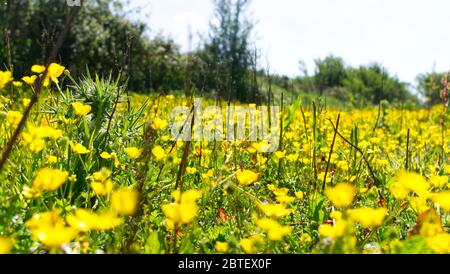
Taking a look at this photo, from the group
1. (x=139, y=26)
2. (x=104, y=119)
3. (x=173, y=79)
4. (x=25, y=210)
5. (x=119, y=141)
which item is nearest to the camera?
(x=25, y=210)

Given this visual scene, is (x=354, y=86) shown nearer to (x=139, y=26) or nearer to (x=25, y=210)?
(x=139, y=26)

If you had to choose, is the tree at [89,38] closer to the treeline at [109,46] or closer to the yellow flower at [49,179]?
the treeline at [109,46]

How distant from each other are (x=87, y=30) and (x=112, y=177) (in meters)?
12.0

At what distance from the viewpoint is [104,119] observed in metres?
2.60

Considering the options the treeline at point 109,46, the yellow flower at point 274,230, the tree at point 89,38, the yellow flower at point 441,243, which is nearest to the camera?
the yellow flower at point 441,243

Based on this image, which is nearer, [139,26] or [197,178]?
[197,178]

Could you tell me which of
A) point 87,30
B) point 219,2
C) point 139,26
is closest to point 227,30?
point 219,2

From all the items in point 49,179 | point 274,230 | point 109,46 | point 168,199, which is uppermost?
point 109,46

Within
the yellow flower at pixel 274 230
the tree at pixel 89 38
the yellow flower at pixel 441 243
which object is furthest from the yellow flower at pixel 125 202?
the tree at pixel 89 38

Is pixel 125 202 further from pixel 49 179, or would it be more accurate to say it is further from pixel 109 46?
pixel 109 46

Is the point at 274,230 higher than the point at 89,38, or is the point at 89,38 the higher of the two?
the point at 89,38

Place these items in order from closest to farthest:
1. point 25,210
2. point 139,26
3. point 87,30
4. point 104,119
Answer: point 25,210
point 104,119
point 87,30
point 139,26

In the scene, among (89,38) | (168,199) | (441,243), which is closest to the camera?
(441,243)

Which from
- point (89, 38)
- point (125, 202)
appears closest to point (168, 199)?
point (125, 202)
